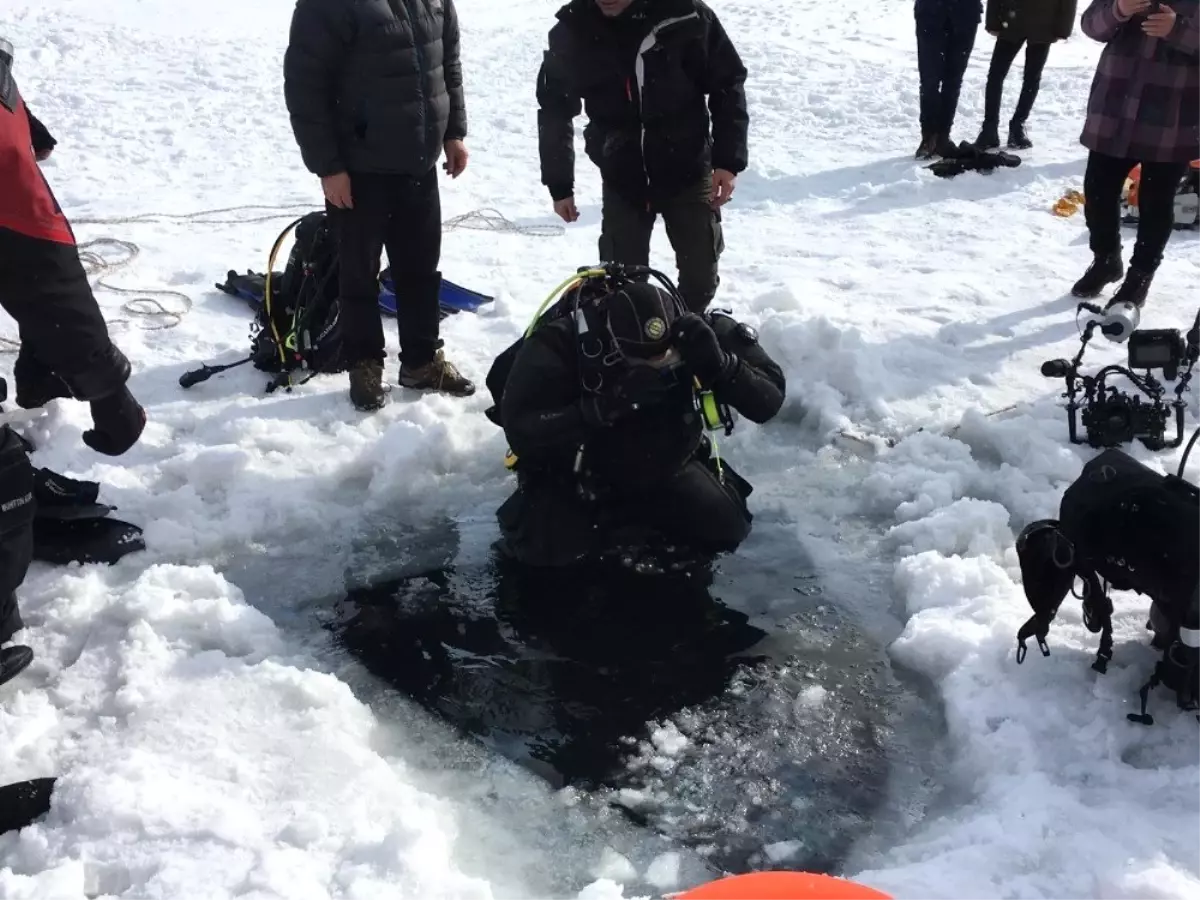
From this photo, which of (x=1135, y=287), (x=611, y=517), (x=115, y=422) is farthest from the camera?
(x=1135, y=287)

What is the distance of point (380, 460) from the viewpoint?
4.28 meters

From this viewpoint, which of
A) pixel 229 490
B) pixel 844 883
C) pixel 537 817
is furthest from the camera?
pixel 229 490

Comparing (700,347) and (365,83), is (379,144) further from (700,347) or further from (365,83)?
(700,347)

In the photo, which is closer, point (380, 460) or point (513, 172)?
point (380, 460)

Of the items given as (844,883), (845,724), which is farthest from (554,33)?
(844,883)

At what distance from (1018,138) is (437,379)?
5.72m

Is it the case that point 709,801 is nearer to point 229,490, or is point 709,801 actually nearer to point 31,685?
point 31,685

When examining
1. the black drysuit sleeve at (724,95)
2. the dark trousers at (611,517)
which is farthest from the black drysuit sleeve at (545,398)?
the black drysuit sleeve at (724,95)

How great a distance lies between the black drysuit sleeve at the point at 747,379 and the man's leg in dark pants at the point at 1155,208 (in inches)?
93.7

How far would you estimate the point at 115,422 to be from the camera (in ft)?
10.9

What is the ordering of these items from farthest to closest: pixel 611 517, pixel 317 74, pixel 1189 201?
pixel 1189 201, pixel 317 74, pixel 611 517

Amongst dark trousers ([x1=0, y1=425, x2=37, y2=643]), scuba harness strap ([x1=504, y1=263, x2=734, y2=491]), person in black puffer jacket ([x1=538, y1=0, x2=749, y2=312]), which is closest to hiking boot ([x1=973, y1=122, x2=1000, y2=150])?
person in black puffer jacket ([x1=538, y1=0, x2=749, y2=312])

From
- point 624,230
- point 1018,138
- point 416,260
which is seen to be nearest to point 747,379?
point 624,230

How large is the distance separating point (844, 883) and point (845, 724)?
121cm
